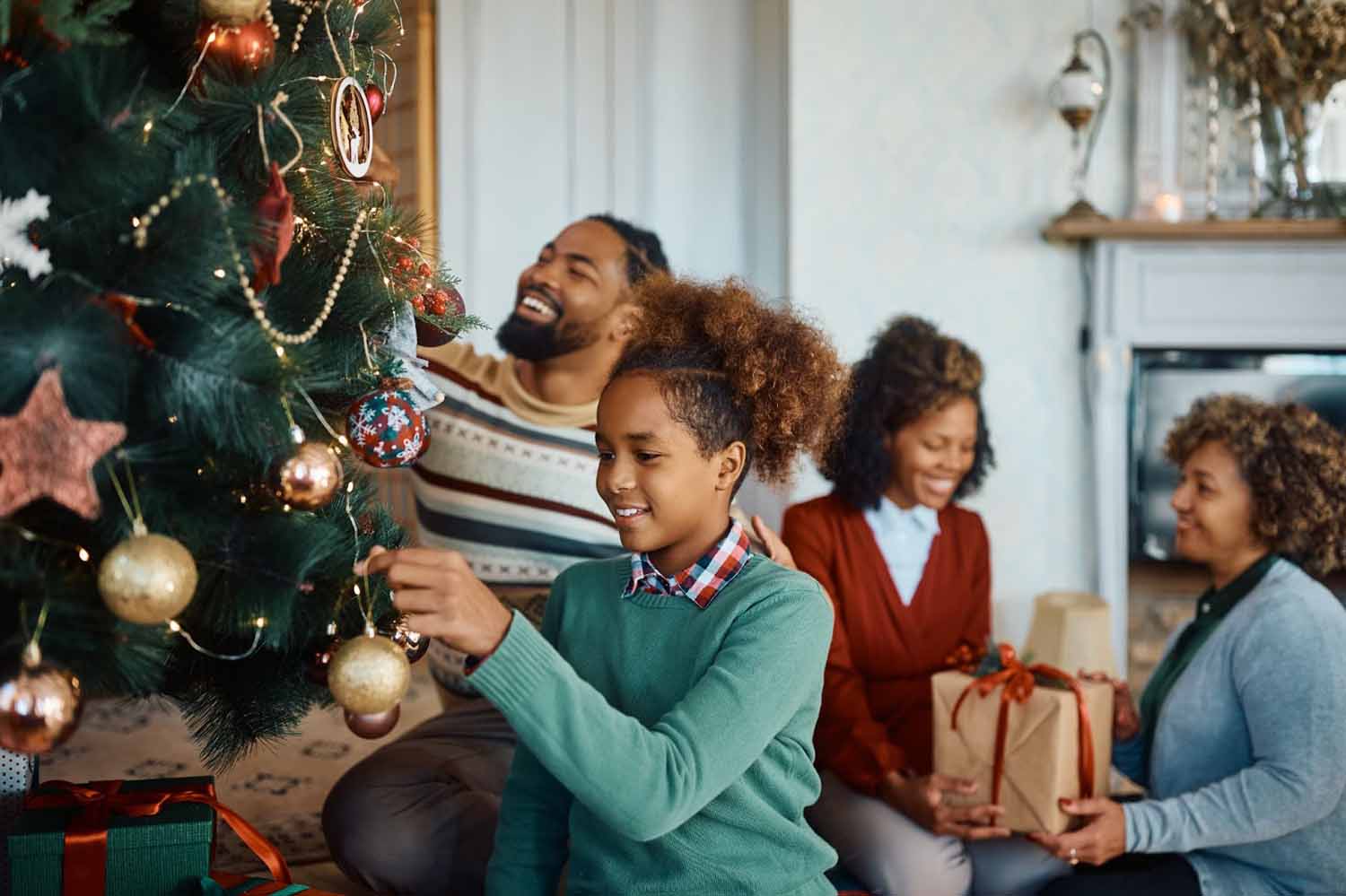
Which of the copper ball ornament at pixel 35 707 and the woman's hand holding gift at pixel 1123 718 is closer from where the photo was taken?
the copper ball ornament at pixel 35 707

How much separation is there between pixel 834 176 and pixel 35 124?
258 cm

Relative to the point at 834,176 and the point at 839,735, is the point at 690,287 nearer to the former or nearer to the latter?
the point at 839,735

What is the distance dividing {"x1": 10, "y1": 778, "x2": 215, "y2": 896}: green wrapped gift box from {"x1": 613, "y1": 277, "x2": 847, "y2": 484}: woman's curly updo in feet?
2.02

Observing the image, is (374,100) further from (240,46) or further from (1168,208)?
(1168,208)

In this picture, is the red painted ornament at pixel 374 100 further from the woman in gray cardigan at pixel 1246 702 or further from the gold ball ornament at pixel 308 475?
the woman in gray cardigan at pixel 1246 702

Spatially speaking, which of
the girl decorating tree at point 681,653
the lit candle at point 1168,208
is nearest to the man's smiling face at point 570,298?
the girl decorating tree at point 681,653

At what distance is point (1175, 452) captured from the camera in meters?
2.06

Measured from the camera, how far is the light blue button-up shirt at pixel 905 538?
2.25 meters

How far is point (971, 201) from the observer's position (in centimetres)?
330

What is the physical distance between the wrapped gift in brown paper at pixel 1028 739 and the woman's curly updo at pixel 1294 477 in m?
0.34

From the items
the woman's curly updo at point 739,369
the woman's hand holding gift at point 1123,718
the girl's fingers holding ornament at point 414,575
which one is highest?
the woman's curly updo at point 739,369

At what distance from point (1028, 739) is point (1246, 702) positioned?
29cm

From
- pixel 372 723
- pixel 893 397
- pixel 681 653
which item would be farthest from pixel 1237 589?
pixel 372 723

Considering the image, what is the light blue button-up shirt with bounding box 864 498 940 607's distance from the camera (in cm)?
225
